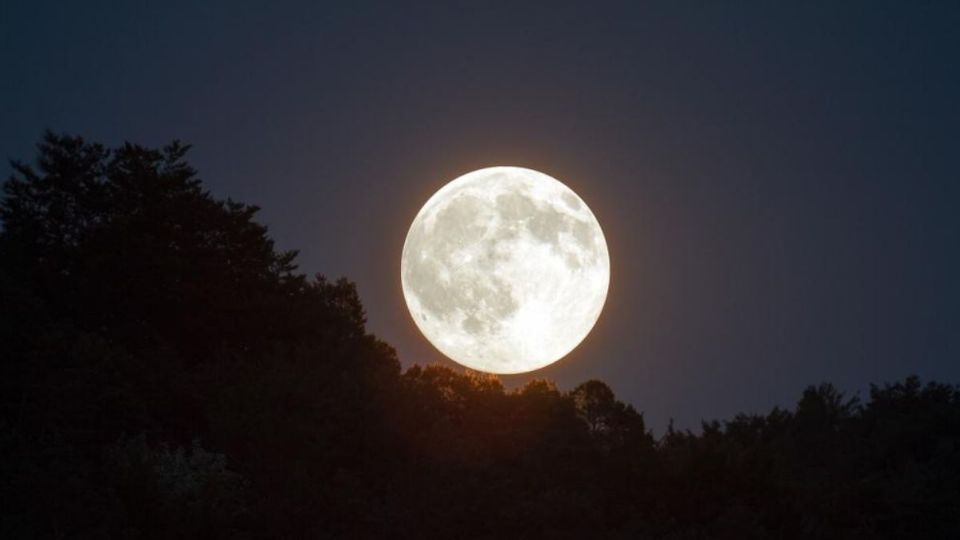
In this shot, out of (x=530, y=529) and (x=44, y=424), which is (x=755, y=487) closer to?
(x=530, y=529)

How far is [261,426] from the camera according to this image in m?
33.1

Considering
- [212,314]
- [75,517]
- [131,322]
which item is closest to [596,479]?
[212,314]

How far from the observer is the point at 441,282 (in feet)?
142

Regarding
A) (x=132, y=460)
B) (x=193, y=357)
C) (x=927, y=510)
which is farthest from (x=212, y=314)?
(x=927, y=510)

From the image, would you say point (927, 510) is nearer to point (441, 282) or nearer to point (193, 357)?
point (441, 282)

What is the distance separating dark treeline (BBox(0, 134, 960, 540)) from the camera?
2825 centimetres

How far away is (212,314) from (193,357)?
189 cm

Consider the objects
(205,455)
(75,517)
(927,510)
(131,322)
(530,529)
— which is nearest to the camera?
(75,517)

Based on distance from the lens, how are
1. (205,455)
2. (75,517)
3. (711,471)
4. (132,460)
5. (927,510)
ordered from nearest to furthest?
(75,517) < (132,460) < (205,455) < (711,471) < (927,510)

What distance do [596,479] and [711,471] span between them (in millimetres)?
5292

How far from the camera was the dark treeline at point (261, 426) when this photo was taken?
28.2 meters

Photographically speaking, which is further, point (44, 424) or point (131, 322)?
point (131, 322)

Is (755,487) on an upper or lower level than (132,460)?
upper

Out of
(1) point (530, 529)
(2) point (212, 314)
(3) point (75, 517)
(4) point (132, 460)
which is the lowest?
(3) point (75, 517)
